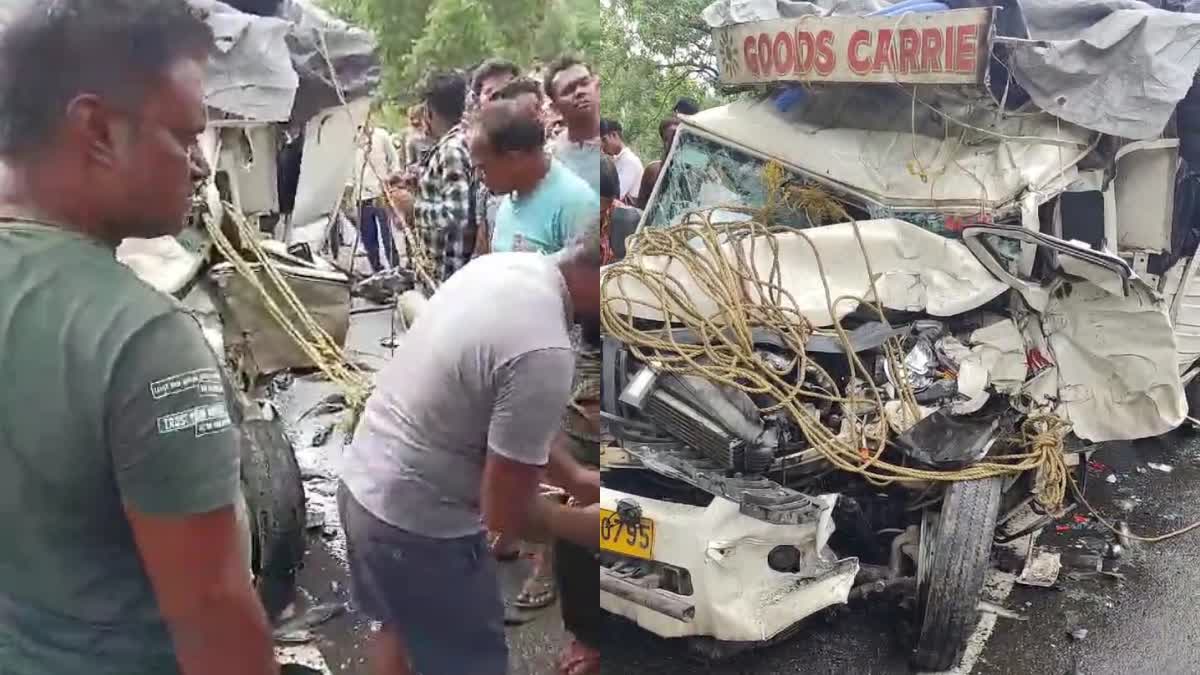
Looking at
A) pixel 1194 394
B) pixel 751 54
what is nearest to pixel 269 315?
pixel 751 54

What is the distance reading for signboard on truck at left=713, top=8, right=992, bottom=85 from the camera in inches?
151

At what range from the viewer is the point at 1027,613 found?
153 inches

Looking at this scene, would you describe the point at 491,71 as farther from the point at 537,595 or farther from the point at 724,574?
the point at 724,574

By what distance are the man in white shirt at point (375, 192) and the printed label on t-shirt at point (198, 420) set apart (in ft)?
22.4

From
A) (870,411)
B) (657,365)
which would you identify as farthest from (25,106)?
(870,411)

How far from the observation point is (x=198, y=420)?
1104 millimetres

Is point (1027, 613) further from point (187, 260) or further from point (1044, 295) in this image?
point (187, 260)

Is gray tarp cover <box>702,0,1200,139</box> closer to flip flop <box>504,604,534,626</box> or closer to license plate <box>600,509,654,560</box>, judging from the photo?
license plate <box>600,509,654,560</box>

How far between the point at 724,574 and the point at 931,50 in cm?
232

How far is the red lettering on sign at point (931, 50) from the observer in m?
3.90

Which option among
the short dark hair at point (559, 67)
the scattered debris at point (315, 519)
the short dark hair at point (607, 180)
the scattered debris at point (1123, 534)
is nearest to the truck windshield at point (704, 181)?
the short dark hair at point (607, 180)

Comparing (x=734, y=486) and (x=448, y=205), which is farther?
(x=448, y=205)

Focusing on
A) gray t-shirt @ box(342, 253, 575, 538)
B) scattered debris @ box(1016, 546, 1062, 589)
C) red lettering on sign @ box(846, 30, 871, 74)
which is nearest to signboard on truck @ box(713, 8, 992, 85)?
red lettering on sign @ box(846, 30, 871, 74)

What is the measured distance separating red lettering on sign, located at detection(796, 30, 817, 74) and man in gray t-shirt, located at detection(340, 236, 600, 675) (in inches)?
98.3
